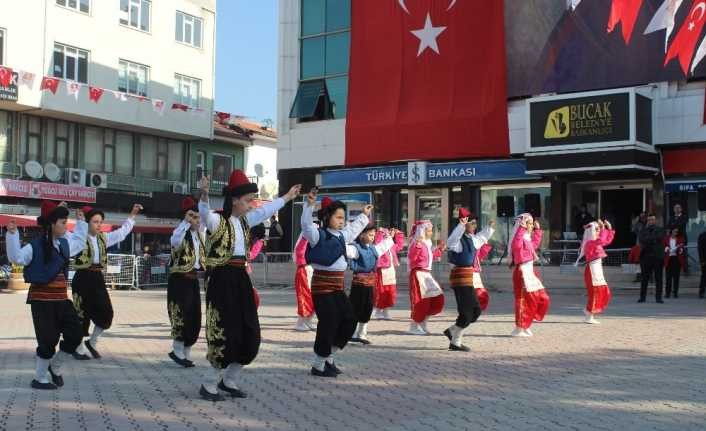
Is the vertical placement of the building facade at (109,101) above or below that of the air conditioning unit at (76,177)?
above

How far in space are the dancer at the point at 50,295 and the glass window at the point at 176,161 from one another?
32187mm

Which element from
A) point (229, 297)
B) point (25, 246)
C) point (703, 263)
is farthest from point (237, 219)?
point (703, 263)

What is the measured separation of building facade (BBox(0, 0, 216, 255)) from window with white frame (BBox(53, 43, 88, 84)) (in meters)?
0.04

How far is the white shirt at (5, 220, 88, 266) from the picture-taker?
25.3 feet

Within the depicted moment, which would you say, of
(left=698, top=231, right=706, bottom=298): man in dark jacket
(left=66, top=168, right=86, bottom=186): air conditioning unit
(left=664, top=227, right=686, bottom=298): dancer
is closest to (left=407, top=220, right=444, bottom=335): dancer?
(left=664, top=227, right=686, bottom=298): dancer

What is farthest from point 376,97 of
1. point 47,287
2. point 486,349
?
point 47,287

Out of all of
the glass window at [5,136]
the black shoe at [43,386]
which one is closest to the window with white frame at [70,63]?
the glass window at [5,136]

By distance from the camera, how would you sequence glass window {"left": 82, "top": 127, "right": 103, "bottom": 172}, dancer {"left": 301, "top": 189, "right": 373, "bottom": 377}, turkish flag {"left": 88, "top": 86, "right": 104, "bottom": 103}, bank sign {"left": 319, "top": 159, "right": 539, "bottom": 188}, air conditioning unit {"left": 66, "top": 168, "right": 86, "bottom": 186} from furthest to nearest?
glass window {"left": 82, "top": 127, "right": 103, "bottom": 172} → turkish flag {"left": 88, "top": 86, "right": 104, "bottom": 103} → air conditioning unit {"left": 66, "top": 168, "right": 86, "bottom": 186} → bank sign {"left": 319, "top": 159, "right": 539, "bottom": 188} → dancer {"left": 301, "top": 189, "right": 373, "bottom": 377}

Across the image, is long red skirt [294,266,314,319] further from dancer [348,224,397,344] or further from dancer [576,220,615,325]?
dancer [576,220,615,325]

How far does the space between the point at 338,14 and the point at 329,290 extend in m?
22.9

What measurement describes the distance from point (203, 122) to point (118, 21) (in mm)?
6235

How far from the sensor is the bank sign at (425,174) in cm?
2572

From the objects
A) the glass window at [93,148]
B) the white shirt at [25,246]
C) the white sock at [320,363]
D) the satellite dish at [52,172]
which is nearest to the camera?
the white shirt at [25,246]

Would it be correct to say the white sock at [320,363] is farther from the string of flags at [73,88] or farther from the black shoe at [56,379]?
the string of flags at [73,88]
